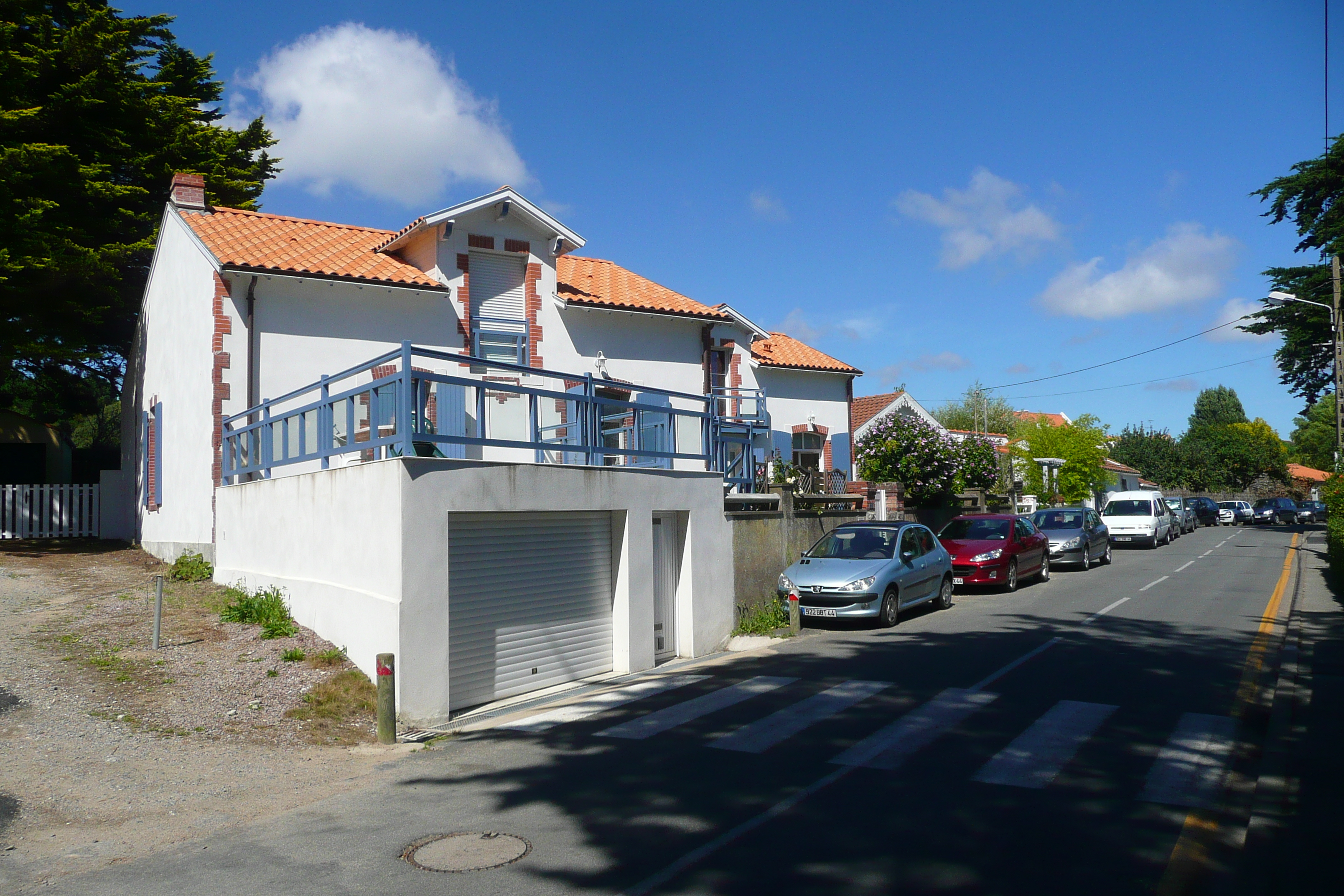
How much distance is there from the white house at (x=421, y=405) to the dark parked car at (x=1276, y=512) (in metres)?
41.4

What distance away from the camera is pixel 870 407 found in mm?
42125

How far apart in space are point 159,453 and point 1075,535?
2110 centimetres

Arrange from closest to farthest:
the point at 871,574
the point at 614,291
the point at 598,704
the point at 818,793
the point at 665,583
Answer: the point at 818,793 < the point at 598,704 < the point at 665,583 < the point at 871,574 < the point at 614,291

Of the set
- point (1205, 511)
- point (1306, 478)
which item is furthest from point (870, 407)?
point (1306, 478)

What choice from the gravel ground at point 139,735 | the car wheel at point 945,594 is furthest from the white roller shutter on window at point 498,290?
the car wheel at point 945,594

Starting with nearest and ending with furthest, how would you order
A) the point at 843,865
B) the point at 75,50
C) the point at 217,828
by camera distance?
the point at 843,865 → the point at 217,828 → the point at 75,50

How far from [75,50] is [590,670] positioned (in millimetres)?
16639

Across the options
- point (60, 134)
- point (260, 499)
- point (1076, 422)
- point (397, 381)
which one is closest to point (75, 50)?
point (60, 134)

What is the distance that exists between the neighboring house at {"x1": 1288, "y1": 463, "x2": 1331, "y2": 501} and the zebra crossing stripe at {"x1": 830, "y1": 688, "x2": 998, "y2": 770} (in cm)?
8860

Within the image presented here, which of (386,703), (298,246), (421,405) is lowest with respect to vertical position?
(386,703)

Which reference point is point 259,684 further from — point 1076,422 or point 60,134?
point 1076,422

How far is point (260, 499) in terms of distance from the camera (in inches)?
521

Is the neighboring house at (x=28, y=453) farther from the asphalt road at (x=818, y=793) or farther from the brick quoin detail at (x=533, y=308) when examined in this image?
the asphalt road at (x=818, y=793)

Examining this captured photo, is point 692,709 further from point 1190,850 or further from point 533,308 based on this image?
point 533,308
